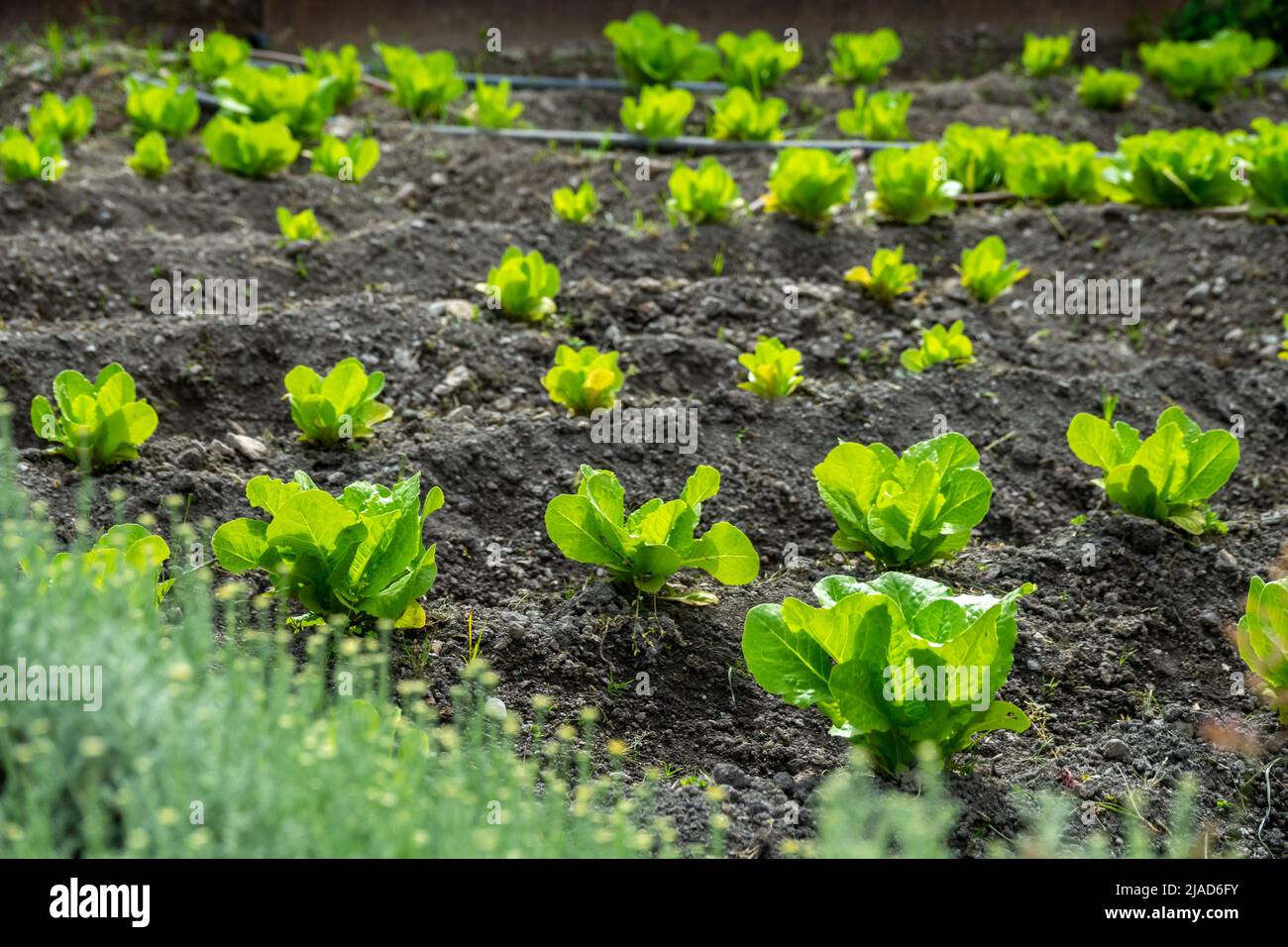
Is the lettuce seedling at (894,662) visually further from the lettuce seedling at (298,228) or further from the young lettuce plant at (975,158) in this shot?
the young lettuce plant at (975,158)

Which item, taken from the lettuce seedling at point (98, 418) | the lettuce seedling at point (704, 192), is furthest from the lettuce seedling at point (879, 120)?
the lettuce seedling at point (98, 418)

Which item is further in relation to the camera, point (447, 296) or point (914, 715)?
point (447, 296)

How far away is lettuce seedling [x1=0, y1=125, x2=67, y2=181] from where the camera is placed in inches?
187

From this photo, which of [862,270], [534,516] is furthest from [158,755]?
[862,270]

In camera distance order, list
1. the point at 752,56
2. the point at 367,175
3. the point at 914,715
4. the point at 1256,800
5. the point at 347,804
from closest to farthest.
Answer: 1. the point at 347,804
2. the point at 914,715
3. the point at 1256,800
4. the point at 367,175
5. the point at 752,56

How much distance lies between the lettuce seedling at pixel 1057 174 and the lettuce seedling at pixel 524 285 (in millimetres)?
2214

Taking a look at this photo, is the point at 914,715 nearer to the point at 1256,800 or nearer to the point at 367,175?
the point at 1256,800

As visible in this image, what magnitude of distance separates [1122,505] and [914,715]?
48.9 inches

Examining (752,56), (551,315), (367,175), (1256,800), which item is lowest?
(1256,800)

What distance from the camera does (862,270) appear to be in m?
4.57

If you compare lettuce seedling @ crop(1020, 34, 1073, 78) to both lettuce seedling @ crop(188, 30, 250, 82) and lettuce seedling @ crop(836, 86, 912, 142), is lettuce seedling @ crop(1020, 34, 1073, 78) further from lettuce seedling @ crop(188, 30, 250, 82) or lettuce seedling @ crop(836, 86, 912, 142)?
lettuce seedling @ crop(188, 30, 250, 82)

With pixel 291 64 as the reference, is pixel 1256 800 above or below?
below

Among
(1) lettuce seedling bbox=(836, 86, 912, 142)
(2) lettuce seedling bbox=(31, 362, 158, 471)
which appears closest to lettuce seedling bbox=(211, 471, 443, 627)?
(2) lettuce seedling bbox=(31, 362, 158, 471)

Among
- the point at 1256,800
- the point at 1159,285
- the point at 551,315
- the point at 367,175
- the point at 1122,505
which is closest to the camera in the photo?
the point at 1256,800
